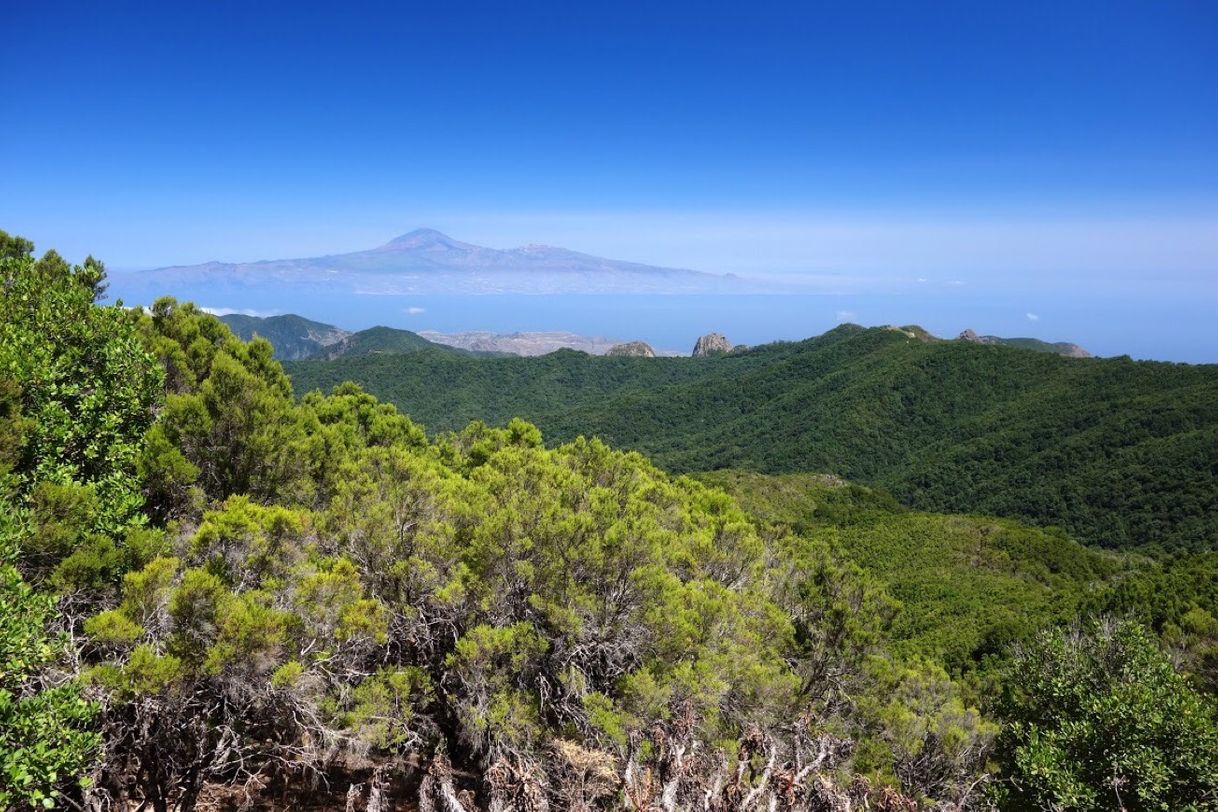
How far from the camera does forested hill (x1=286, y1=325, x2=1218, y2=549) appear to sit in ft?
273

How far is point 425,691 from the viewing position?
8812 millimetres

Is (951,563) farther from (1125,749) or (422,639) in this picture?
(422,639)

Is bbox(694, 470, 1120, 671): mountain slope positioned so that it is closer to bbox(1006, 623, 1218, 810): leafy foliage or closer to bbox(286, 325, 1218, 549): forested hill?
bbox(1006, 623, 1218, 810): leafy foliage

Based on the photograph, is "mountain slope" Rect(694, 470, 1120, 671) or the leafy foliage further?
"mountain slope" Rect(694, 470, 1120, 671)

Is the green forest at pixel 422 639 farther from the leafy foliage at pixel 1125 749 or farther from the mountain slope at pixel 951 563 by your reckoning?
the mountain slope at pixel 951 563

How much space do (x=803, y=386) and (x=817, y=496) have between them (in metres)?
76.2

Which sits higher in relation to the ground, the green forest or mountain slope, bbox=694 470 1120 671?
the green forest

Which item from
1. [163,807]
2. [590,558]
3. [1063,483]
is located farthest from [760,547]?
[1063,483]

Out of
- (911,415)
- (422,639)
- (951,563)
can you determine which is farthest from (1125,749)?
(911,415)

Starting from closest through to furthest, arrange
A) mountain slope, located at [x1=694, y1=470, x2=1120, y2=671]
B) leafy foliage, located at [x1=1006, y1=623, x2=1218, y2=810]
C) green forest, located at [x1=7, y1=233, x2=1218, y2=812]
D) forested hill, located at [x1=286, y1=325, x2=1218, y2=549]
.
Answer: green forest, located at [x1=7, y1=233, x2=1218, y2=812] → leafy foliage, located at [x1=1006, y1=623, x2=1218, y2=810] → mountain slope, located at [x1=694, y1=470, x2=1120, y2=671] → forested hill, located at [x1=286, y1=325, x2=1218, y2=549]

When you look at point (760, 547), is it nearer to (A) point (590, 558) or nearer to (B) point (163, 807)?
(A) point (590, 558)

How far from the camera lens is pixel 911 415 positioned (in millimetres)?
125875

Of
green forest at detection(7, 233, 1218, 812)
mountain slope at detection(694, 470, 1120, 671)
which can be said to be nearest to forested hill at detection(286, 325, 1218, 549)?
mountain slope at detection(694, 470, 1120, 671)

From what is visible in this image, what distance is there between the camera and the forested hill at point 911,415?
83.2 m
